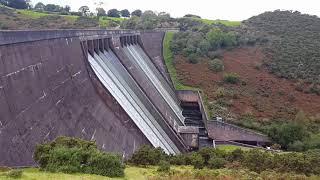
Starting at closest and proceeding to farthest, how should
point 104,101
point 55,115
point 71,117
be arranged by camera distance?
point 55,115 → point 71,117 → point 104,101

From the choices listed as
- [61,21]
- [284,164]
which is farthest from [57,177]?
[61,21]

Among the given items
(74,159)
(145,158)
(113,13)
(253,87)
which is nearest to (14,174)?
(74,159)

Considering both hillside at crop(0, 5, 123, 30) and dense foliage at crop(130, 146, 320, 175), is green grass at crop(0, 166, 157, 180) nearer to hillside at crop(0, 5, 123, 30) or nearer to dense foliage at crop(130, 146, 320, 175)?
dense foliage at crop(130, 146, 320, 175)

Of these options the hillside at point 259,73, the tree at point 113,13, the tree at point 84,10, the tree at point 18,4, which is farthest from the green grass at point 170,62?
the tree at point 113,13

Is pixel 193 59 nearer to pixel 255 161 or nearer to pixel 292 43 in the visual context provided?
pixel 292 43

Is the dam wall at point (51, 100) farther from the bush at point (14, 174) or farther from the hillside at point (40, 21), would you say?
the hillside at point (40, 21)

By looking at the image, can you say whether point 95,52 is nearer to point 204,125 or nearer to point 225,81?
point 204,125
